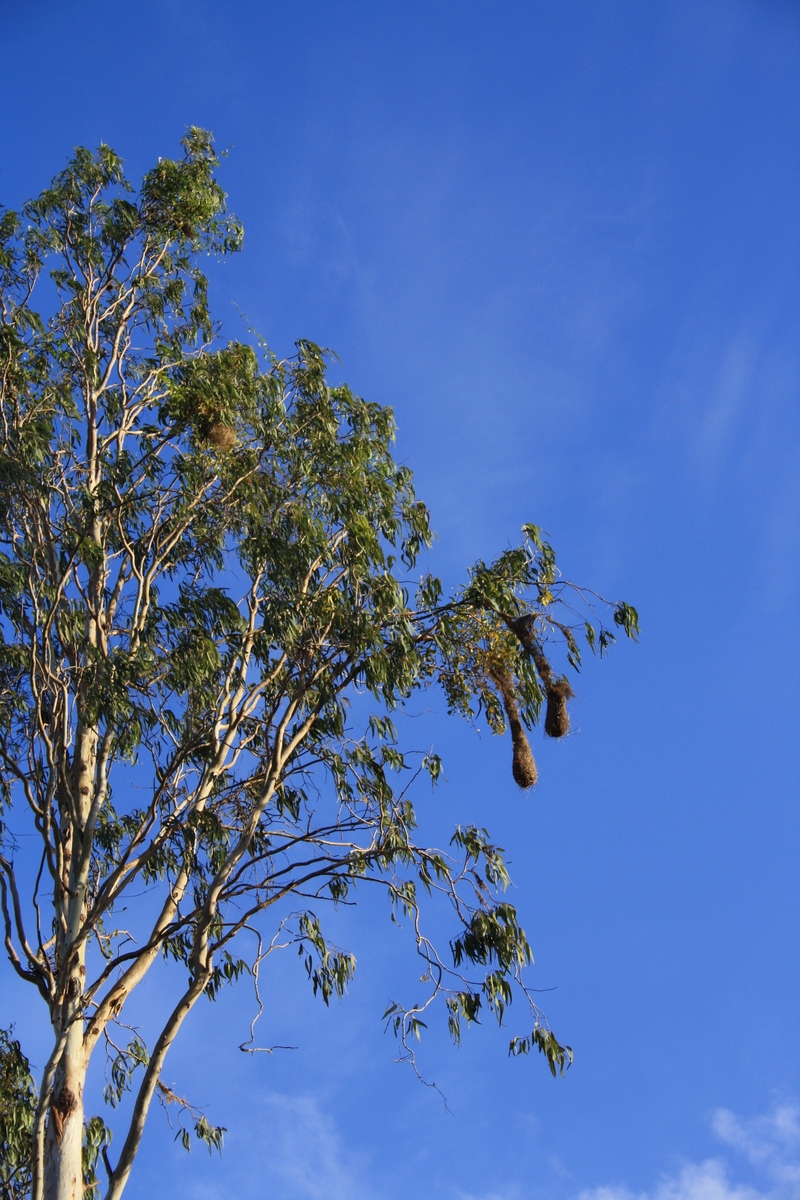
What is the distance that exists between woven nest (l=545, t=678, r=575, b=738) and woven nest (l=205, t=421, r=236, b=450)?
11.0 ft

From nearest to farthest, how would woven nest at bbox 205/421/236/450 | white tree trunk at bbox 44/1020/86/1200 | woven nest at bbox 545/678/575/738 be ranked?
white tree trunk at bbox 44/1020/86/1200 → woven nest at bbox 545/678/575/738 → woven nest at bbox 205/421/236/450

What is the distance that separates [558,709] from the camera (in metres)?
6.66

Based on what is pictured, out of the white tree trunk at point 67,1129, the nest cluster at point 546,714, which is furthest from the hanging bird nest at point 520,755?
the white tree trunk at point 67,1129

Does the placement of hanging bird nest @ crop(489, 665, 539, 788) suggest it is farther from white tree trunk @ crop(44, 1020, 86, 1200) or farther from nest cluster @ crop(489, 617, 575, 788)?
white tree trunk @ crop(44, 1020, 86, 1200)

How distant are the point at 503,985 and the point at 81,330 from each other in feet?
21.6

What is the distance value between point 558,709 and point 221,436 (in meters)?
3.54

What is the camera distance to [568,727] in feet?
22.1

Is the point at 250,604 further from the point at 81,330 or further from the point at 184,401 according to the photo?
the point at 81,330

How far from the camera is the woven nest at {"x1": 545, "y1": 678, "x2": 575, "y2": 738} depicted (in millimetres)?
6660

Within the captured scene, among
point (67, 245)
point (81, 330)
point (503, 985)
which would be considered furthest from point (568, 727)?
point (67, 245)

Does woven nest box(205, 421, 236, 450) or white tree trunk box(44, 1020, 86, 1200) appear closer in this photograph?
white tree trunk box(44, 1020, 86, 1200)

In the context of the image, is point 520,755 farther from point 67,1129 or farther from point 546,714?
point 67,1129

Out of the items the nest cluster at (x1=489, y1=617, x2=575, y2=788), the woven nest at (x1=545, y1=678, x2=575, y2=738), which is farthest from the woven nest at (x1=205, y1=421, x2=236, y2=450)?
the woven nest at (x1=545, y1=678, x2=575, y2=738)

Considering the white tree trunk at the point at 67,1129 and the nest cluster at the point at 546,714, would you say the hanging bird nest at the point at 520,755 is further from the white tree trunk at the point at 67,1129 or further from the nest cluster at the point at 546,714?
the white tree trunk at the point at 67,1129
